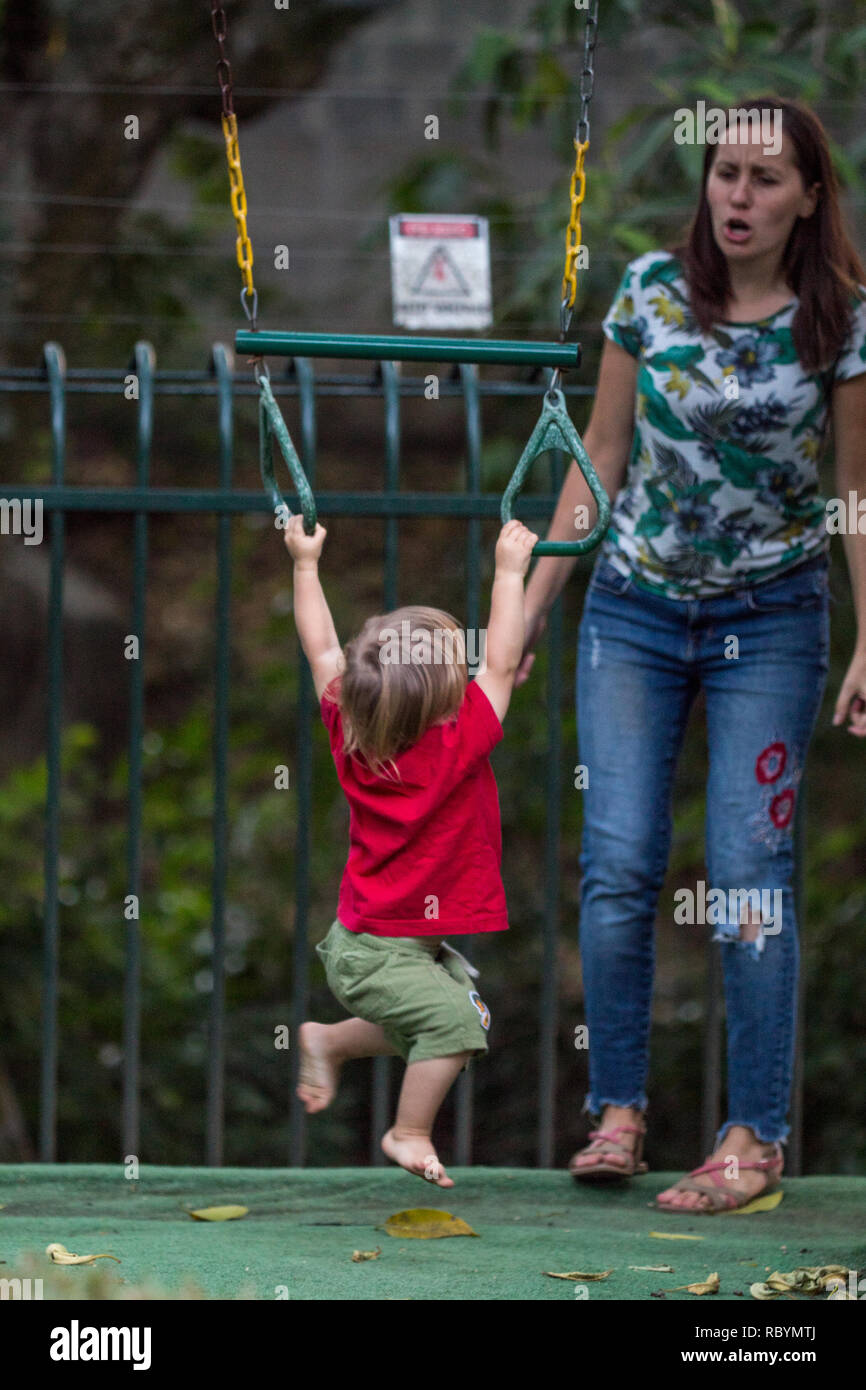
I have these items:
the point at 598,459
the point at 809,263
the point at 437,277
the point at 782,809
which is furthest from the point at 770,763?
the point at 437,277

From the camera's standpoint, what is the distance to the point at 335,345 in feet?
7.29

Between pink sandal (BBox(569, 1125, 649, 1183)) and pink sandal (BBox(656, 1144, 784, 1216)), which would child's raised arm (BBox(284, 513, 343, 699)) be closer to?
pink sandal (BBox(569, 1125, 649, 1183))

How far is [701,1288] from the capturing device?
2240mm

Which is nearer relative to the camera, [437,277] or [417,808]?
[417,808]

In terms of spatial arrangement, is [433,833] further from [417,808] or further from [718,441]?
[718,441]

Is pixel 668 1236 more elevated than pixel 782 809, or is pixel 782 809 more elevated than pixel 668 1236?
pixel 782 809

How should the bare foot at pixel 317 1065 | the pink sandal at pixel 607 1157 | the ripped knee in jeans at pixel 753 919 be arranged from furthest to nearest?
1. the pink sandal at pixel 607 1157
2. the ripped knee in jeans at pixel 753 919
3. the bare foot at pixel 317 1065

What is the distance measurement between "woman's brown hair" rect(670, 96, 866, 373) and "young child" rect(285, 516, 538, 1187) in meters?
0.64

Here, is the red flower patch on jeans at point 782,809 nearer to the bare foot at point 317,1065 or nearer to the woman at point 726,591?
the woman at point 726,591

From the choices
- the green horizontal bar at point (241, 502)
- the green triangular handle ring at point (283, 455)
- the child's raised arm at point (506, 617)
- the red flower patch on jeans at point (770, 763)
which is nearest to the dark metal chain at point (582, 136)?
the child's raised arm at point (506, 617)

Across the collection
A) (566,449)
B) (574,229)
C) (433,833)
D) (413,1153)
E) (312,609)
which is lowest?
(413,1153)

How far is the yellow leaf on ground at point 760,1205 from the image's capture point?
2.75 meters

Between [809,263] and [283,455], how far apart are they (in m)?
0.93
